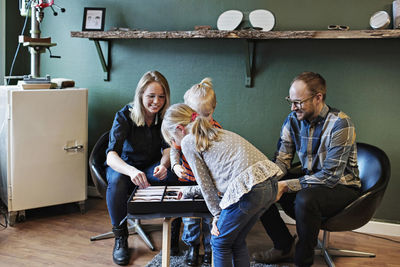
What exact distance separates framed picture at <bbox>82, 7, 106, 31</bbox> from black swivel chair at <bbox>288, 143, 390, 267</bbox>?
2163 mm

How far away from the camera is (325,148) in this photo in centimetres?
258

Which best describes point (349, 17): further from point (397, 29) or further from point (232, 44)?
point (232, 44)

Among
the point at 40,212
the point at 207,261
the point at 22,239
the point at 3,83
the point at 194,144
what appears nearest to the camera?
the point at 194,144

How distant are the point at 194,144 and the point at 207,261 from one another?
995 mm

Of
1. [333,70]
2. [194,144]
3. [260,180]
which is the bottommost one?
[260,180]

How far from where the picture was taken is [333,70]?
3164mm

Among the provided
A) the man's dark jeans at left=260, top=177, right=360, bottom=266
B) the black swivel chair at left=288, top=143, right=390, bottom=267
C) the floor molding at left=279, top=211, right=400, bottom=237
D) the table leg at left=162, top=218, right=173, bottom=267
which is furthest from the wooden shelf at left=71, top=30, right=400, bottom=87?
the table leg at left=162, top=218, right=173, bottom=267

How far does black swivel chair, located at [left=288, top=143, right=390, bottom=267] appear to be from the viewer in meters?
2.44

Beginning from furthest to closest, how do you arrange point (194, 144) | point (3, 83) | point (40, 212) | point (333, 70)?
point (3, 83)
point (40, 212)
point (333, 70)
point (194, 144)

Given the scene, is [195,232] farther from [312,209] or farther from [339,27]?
[339,27]

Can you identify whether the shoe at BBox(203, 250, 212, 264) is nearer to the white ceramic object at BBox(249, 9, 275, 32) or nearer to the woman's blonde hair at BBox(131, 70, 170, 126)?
the woman's blonde hair at BBox(131, 70, 170, 126)

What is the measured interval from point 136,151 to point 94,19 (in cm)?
127

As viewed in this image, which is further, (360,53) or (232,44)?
(232,44)

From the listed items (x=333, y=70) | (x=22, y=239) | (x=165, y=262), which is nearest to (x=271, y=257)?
(x=165, y=262)
